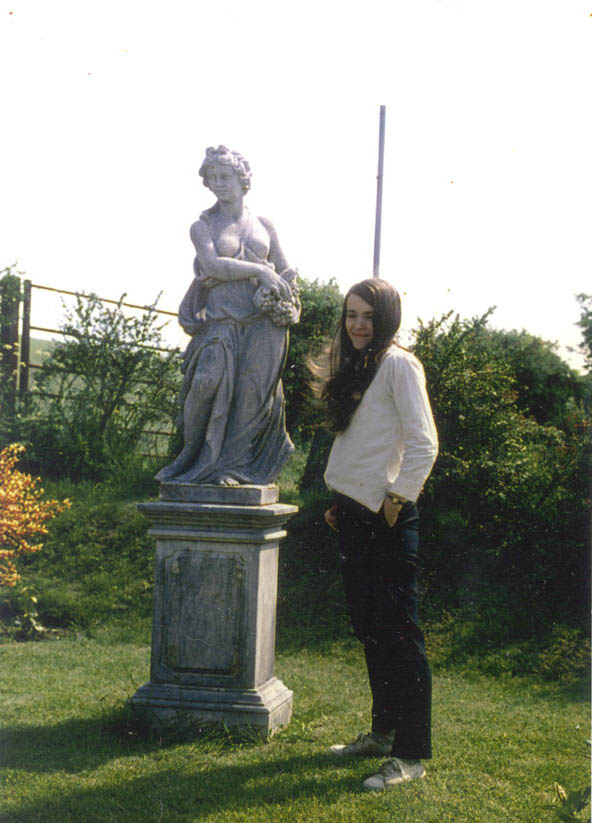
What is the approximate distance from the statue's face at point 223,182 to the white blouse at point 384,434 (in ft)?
4.40

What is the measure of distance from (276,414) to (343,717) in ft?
5.16

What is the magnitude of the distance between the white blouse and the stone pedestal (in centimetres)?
66

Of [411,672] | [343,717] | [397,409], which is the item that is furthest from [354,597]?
[343,717]

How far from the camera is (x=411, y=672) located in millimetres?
3305

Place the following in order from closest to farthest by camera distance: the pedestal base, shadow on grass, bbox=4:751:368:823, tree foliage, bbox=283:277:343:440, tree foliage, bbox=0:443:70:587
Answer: shadow on grass, bbox=4:751:368:823, the pedestal base, tree foliage, bbox=0:443:70:587, tree foliage, bbox=283:277:343:440

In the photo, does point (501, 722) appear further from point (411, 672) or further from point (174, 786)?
point (174, 786)

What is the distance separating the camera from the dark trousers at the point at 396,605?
130 inches

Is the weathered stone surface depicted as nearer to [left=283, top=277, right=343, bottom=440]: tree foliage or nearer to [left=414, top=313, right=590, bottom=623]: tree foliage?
[left=414, top=313, right=590, bottom=623]: tree foliage

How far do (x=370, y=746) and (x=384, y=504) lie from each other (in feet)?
3.68

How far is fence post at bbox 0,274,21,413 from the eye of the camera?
982 centimetres

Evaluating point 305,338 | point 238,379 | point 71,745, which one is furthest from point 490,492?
point 71,745

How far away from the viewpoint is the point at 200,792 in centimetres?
321

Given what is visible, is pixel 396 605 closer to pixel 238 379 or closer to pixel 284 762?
pixel 284 762

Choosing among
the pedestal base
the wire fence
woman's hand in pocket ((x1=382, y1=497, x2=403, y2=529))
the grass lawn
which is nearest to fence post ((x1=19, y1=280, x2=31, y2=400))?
the wire fence
